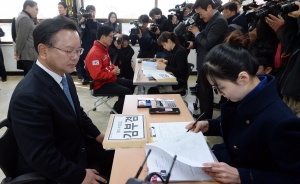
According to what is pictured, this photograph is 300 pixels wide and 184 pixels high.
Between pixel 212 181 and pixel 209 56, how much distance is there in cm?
47

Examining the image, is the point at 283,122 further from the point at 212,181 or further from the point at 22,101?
the point at 22,101

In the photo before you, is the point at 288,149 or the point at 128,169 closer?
the point at 288,149

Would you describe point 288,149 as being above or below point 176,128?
above

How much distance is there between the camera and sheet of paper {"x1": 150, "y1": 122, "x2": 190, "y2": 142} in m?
1.15

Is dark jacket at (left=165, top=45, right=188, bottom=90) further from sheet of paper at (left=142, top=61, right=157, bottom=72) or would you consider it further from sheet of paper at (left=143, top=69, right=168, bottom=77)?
sheet of paper at (left=142, top=61, right=157, bottom=72)

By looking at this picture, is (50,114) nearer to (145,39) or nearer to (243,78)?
(243,78)

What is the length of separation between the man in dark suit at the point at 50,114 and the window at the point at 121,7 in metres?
4.41

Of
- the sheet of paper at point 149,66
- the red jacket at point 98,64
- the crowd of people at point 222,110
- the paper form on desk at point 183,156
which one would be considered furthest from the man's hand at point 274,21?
the red jacket at point 98,64

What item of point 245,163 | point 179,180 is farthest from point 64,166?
point 245,163

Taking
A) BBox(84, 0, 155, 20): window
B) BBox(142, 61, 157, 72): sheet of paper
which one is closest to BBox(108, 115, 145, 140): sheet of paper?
BBox(142, 61, 157, 72): sheet of paper

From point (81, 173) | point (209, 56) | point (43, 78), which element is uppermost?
point (209, 56)

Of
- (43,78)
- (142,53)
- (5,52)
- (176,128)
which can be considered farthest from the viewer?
(5,52)

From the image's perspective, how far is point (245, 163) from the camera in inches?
36.1

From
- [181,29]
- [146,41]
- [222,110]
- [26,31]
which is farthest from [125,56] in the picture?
[222,110]
